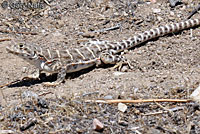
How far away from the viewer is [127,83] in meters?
7.75

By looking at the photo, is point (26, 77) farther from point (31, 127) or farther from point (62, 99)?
point (31, 127)

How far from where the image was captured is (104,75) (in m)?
8.66

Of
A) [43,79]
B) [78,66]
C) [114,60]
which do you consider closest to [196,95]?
[114,60]

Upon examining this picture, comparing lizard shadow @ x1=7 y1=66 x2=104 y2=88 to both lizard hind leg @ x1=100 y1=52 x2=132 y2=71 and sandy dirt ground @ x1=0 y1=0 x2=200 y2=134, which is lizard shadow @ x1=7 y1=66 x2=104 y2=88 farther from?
lizard hind leg @ x1=100 y1=52 x2=132 y2=71

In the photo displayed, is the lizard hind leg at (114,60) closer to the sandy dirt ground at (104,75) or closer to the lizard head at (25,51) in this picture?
the sandy dirt ground at (104,75)

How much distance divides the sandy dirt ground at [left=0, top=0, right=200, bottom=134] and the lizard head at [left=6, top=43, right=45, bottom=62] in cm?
66

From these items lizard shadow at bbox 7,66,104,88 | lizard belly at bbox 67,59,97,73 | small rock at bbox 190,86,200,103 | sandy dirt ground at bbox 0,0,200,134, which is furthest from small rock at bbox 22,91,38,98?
small rock at bbox 190,86,200,103

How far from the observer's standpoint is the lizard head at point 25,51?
8.27 meters

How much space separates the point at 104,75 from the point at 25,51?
193cm

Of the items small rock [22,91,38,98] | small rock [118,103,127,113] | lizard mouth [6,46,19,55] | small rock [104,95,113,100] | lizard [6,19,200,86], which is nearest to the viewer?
small rock [118,103,127,113]

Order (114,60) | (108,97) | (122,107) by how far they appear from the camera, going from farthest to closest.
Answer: (114,60) → (108,97) → (122,107)

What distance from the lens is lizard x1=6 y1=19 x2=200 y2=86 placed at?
8492mm

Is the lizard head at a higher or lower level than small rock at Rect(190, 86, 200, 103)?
higher

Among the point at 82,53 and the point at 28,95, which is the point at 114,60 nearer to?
the point at 82,53
